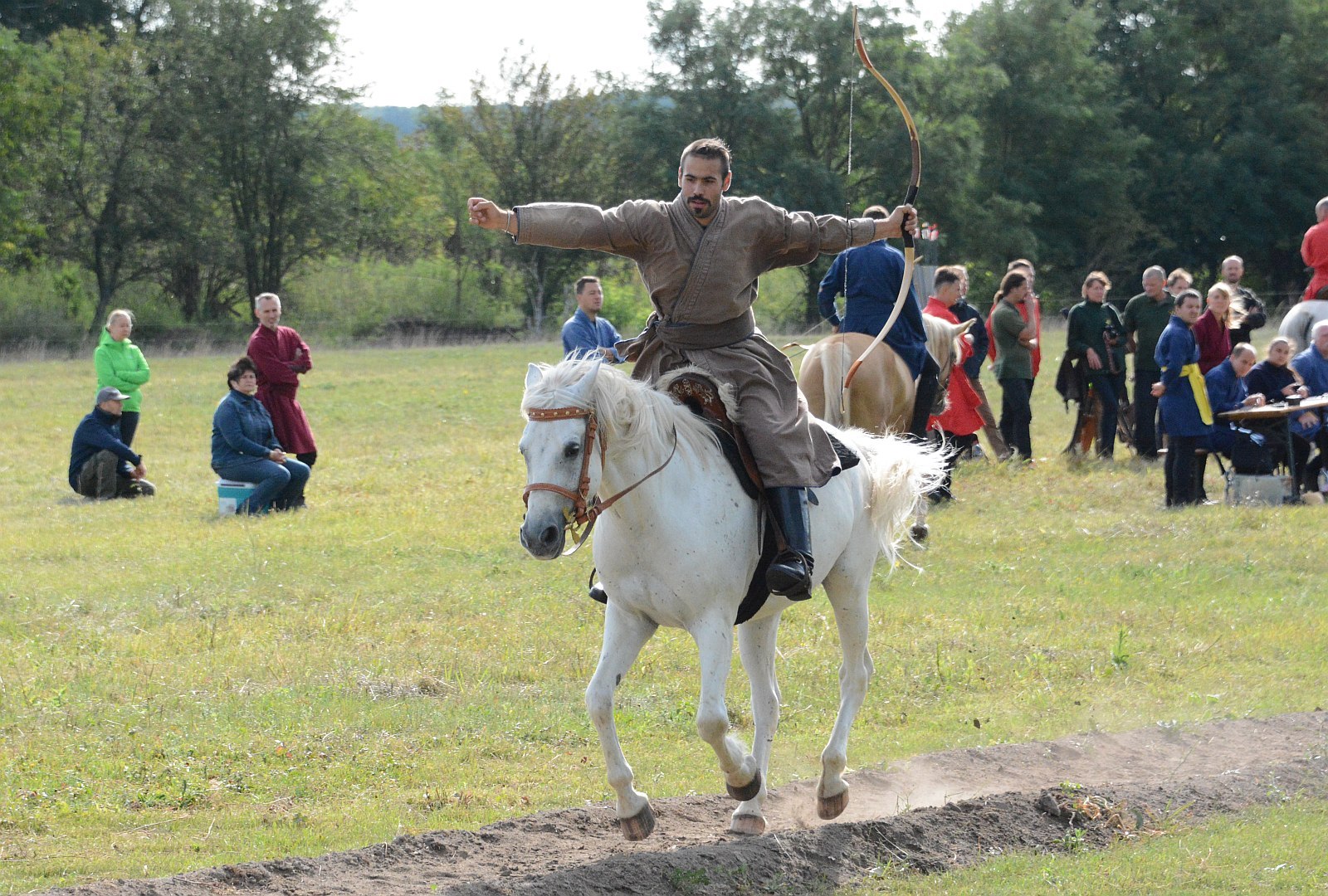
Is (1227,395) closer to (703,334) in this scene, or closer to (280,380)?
(280,380)

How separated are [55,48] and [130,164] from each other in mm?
4158

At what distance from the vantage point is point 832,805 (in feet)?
21.5

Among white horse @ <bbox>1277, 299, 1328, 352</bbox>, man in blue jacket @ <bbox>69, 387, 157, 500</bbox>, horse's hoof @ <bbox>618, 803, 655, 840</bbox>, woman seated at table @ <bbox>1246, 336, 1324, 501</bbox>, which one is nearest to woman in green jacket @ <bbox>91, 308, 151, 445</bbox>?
man in blue jacket @ <bbox>69, 387, 157, 500</bbox>

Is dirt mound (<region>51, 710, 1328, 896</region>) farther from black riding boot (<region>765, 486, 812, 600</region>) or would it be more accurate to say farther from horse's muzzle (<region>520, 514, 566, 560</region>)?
horse's muzzle (<region>520, 514, 566, 560</region>)

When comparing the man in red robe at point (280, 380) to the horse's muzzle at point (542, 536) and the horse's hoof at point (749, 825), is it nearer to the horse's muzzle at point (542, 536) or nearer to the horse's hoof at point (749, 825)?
the horse's hoof at point (749, 825)

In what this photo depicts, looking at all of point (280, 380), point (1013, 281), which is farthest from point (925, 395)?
point (280, 380)

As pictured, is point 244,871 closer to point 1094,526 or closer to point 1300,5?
point 1094,526

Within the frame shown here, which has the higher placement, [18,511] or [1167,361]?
[1167,361]

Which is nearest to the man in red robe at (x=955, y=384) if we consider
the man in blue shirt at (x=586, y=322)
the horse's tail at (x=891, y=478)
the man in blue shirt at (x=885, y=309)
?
the man in blue shirt at (x=885, y=309)

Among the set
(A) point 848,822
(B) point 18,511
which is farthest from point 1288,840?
(B) point 18,511

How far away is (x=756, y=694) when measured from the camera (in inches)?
262

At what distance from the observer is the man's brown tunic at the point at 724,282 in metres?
5.96

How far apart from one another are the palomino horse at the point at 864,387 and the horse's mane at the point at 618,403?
6518mm

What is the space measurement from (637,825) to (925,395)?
8.36 metres
